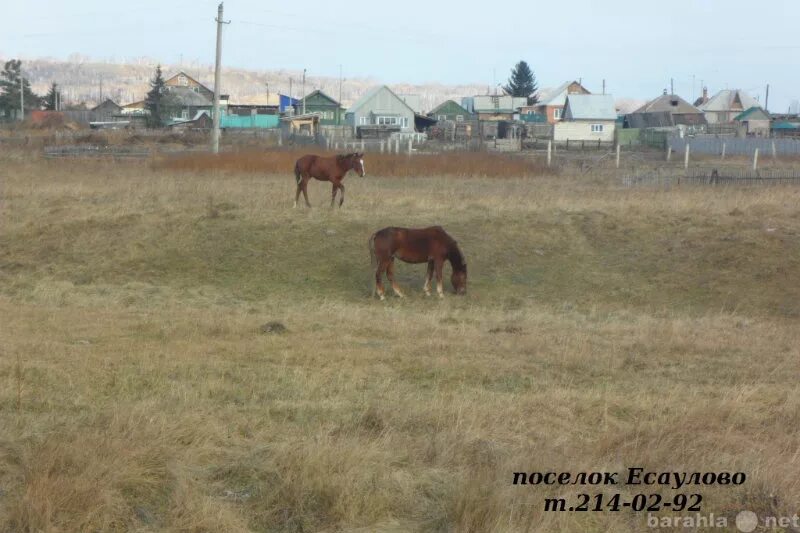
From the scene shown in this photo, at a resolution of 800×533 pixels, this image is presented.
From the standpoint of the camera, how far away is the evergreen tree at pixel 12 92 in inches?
3664

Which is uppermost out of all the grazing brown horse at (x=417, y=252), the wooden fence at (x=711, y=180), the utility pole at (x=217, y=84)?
the utility pole at (x=217, y=84)

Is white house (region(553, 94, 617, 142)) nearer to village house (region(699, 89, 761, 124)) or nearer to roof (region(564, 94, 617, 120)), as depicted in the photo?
roof (region(564, 94, 617, 120))

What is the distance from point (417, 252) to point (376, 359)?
680 centimetres

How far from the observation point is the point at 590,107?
85250mm

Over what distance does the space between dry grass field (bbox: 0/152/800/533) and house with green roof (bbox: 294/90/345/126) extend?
71665mm

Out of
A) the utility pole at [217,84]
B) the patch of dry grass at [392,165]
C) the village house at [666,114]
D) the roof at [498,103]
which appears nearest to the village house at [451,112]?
the roof at [498,103]

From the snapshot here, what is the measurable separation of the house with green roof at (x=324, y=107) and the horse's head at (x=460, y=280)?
81.4 meters

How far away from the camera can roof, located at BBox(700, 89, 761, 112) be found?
3968 inches

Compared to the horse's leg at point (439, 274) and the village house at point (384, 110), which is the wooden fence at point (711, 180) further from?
the village house at point (384, 110)

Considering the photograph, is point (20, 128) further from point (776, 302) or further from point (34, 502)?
point (34, 502)

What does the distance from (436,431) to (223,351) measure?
15.1 feet

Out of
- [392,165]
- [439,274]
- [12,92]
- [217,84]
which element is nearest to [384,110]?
[12,92]

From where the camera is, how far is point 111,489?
5.67 metres

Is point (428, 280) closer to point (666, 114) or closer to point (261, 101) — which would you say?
point (666, 114)
